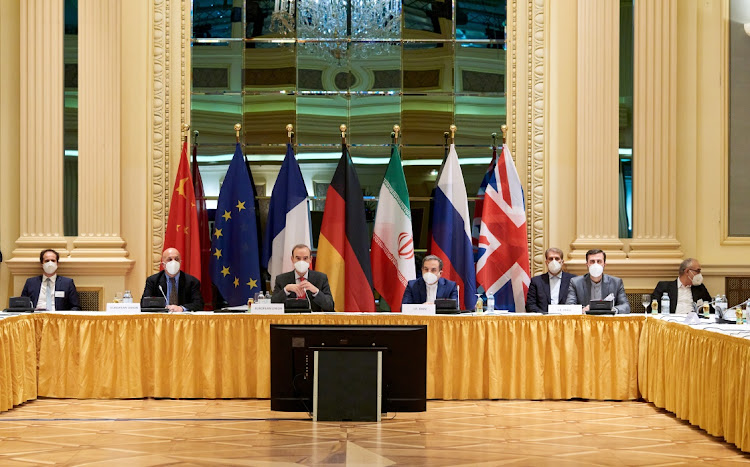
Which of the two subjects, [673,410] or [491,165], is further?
[491,165]

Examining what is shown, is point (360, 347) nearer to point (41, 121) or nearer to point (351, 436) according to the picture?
point (351, 436)

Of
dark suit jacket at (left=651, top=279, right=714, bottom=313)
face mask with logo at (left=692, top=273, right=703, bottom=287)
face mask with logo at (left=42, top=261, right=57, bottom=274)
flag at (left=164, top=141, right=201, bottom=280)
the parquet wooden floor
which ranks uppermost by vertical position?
flag at (left=164, top=141, right=201, bottom=280)

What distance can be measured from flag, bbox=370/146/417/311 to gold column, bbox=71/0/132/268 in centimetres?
266

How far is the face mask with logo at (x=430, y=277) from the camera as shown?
852 cm

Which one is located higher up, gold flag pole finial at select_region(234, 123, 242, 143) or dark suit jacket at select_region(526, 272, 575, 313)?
gold flag pole finial at select_region(234, 123, 242, 143)

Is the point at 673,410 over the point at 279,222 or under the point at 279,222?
under

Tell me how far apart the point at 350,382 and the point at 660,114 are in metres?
5.27

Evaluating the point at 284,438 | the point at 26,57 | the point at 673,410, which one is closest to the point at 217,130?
the point at 26,57

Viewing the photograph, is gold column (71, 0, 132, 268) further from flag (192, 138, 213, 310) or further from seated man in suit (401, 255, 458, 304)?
seated man in suit (401, 255, 458, 304)

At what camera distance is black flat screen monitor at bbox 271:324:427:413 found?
6.70 metres

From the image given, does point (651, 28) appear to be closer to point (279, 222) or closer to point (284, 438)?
point (279, 222)

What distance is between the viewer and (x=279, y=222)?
10.3m

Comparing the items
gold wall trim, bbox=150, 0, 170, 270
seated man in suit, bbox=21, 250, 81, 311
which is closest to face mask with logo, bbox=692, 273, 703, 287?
gold wall trim, bbox=150, 0, 170, 270

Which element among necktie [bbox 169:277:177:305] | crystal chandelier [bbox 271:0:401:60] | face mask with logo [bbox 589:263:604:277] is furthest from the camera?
crystal chandelier [bbox 271:0:401:60]
